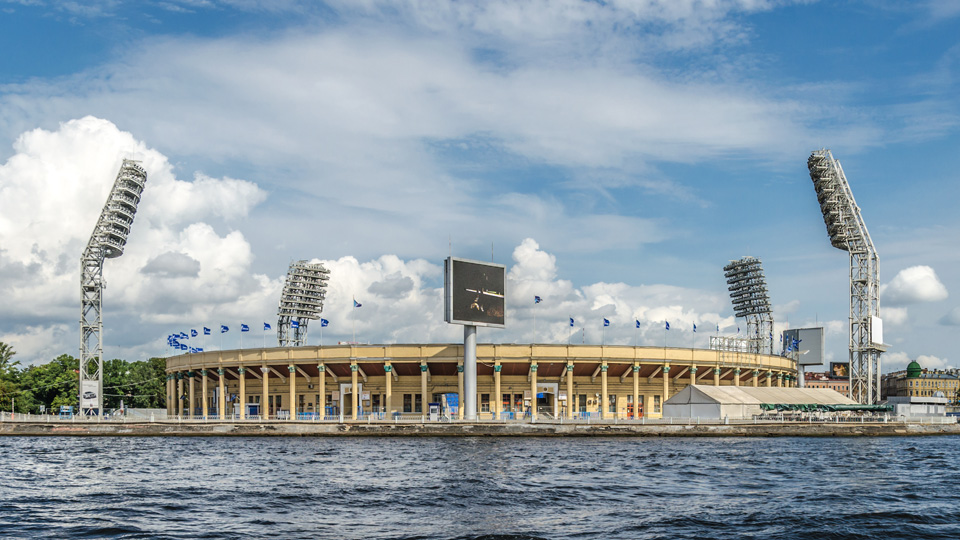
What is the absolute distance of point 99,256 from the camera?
107812 millimetres

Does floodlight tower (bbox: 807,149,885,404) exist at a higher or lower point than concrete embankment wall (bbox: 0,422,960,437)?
higher

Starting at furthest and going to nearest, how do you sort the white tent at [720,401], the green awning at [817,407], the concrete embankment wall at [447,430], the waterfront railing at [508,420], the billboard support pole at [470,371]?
1. the green awning at [817,407]
2. the billboard support pole at [470,371]
3. the white tent at [720,401]
4. the waterfront railing at [508,420]
5. the concrete embankment wall at [447,430]

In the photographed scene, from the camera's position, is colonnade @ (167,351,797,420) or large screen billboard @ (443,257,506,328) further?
colonnade @ (167,351,797,420)

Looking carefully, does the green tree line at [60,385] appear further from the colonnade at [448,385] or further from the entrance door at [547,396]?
the entrance door at [547,396]

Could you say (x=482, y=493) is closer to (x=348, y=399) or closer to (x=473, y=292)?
(x=473, y=292)

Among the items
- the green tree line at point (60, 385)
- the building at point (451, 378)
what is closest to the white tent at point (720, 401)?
the building at point (451, 378)

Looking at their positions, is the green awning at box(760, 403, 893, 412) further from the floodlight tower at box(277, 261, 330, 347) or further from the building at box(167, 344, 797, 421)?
the floodlight tower at box(277, 261, 330, 347)

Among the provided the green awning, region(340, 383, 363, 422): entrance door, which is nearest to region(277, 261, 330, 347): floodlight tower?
region(340, 383, 363, 422): entrance door

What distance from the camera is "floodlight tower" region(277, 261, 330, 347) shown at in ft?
504

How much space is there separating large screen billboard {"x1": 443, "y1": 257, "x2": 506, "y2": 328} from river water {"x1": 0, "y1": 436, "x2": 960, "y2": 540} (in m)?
23.8

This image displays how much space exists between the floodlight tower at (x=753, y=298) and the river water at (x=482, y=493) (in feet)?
300

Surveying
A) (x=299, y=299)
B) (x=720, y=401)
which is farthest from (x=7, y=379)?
(x=720, y=401)

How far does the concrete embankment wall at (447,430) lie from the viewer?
255 ft

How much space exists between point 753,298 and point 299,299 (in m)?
78.5
